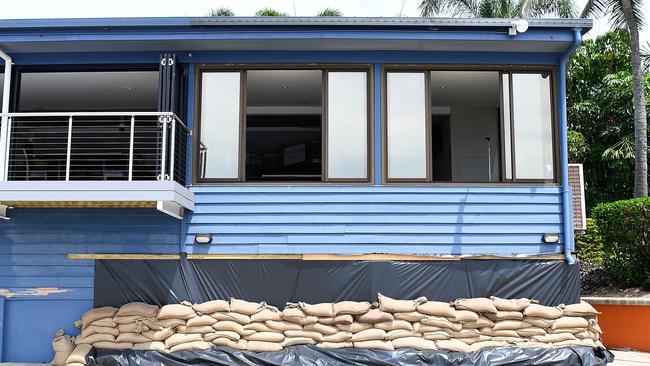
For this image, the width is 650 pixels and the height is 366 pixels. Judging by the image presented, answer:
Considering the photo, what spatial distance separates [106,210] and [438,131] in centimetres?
739

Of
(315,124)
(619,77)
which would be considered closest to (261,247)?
(315,124)

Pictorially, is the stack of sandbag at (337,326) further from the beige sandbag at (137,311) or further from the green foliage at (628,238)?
the green foliage at (628,238)

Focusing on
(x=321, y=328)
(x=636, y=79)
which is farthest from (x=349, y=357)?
(x=636, y=79)

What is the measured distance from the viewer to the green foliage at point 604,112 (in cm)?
1920

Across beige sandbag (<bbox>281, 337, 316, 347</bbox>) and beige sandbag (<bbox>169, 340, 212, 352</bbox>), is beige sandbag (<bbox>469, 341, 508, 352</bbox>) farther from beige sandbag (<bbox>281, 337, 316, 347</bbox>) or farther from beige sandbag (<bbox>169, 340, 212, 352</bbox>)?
beige sandbag (<bbox>169, 340, 212, 352</bbox>)

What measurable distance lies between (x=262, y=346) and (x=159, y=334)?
4.40 ft

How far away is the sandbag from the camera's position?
7.83 meters

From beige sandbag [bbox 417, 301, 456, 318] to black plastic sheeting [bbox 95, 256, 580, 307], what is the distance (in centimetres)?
31

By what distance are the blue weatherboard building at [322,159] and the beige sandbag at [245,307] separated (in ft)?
2.41

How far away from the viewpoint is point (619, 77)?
64.3 feet

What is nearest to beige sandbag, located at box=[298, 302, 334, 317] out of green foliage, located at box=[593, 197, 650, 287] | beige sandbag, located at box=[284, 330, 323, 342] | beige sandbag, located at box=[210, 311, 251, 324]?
beige sandbag, located at box=[284, 330, 323, 342]

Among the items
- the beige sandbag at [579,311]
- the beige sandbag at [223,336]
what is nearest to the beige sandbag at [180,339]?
the beige sandbag at [223,336]

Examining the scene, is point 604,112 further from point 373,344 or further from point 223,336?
point 223,336

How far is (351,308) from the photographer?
8.05 m
